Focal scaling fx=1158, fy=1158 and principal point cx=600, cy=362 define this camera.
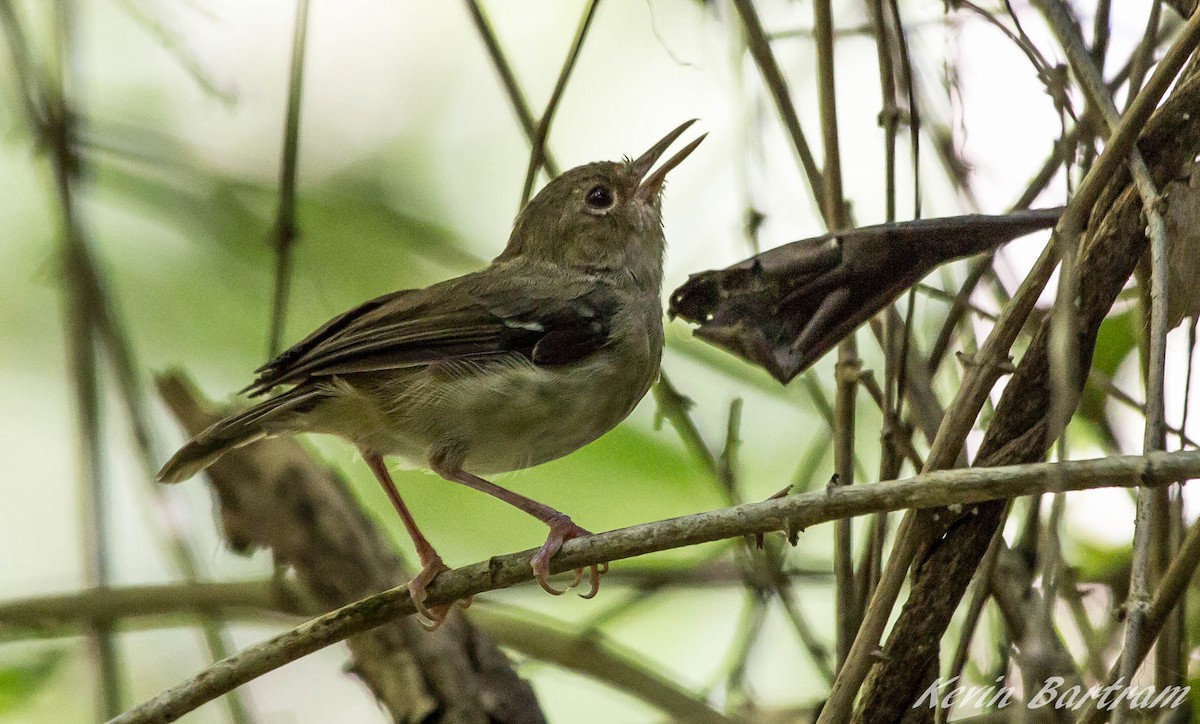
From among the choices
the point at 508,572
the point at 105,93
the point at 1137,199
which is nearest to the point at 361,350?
the point at 508,572

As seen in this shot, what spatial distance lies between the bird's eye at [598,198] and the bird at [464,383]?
0.46 m

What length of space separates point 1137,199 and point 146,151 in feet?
13.7

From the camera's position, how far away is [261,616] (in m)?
4.57

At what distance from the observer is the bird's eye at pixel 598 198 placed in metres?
4.59

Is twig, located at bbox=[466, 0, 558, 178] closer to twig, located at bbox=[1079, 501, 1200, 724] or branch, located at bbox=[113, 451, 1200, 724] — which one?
branch, located at bbox=[113, 451, 1200, 724]

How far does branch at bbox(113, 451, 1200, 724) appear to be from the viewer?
2111 millimetres

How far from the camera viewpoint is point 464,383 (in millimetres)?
3752

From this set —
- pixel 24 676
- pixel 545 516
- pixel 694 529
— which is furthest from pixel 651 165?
pixel 24 676

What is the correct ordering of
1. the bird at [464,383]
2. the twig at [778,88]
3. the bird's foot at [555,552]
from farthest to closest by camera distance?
1. the bird at [464,383]
2. the twig at [778,88]
3. the bird's foot at [555,552]

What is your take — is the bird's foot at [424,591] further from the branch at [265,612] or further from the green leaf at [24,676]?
the green leaf at [24,676]

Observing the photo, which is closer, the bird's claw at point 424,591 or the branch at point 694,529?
the branch at point 694,529

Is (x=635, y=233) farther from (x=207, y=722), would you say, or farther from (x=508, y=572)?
(x=207, y=722)

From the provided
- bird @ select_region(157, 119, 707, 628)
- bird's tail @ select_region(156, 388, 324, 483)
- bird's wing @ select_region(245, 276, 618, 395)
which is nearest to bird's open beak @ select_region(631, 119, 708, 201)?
bird @ select_region(157, 119, 707, 628)

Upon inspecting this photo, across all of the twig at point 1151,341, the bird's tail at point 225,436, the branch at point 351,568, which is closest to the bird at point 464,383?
the bird's tail at point 225,436
